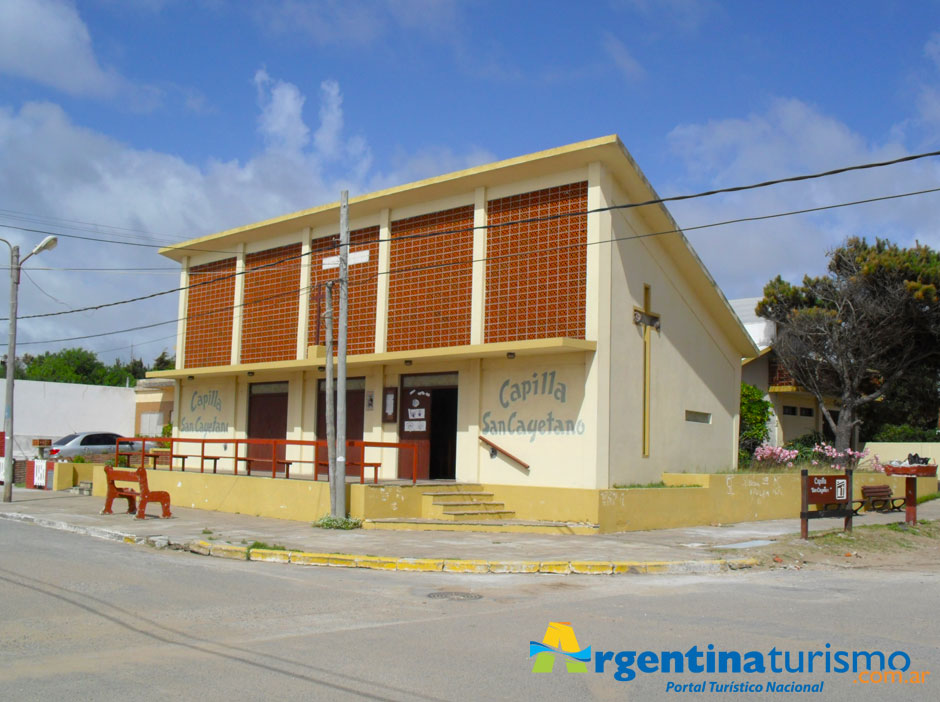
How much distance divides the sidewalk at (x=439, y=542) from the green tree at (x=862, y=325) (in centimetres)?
1092

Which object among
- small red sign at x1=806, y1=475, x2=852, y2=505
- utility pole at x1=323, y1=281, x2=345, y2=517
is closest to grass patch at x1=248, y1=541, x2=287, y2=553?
utility pole at x1=323, y1=281, x2=345, y2=517

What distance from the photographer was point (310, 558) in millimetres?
13234

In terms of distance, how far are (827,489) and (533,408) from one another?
5.97 metres

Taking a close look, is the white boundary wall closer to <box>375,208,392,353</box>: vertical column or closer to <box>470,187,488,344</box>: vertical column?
<box>375,208,392,353</box>: vertical column

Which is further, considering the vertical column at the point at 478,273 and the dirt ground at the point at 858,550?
the vertical column at the point at 478,273

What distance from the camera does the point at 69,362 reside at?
282ft

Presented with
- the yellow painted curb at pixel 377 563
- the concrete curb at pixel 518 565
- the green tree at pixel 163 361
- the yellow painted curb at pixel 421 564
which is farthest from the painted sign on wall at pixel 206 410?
the green tree at pixel 163 361

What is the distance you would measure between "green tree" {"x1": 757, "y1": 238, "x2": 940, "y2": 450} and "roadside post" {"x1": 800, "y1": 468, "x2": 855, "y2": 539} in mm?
15386

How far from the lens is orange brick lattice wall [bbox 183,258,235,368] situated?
84.4 ft

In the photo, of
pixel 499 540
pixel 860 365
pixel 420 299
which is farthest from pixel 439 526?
pixel 860 365

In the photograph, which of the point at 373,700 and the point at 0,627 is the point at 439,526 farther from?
the point at 373,700

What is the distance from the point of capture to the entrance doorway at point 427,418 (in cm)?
2055

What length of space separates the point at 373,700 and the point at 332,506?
11403 mm

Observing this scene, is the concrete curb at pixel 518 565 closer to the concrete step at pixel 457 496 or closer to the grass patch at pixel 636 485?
the grass patch at pixel 636 485
